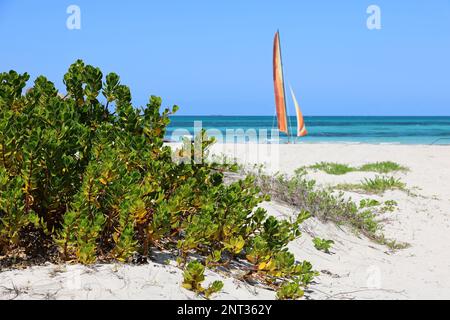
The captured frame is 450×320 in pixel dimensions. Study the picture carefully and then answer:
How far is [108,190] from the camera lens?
11.8ft

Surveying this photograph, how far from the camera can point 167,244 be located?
13.4ft

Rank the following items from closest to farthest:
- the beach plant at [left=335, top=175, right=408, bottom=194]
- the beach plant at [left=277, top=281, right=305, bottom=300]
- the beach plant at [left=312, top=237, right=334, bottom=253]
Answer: the beach plant at [left=277, top=281, right=305, bottom=300], the beach plant at [left=312, top=237, right=334, bottom=253], the beach plant at [left=335, top=175, right=408, bottom=194]

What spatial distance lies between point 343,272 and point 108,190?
2.48m

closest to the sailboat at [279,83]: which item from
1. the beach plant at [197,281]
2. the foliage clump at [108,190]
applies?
the foliage clump at [108,190]

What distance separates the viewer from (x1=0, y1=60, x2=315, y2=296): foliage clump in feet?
11.5

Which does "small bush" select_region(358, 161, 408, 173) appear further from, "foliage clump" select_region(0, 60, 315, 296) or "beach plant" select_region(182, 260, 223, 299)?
"beach plant" select_region(182, 260, 223, 299)

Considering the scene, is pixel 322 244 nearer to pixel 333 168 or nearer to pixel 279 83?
pixel 333 168

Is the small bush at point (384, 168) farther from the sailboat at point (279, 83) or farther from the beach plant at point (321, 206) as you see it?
the sailboat at point (279, 83)

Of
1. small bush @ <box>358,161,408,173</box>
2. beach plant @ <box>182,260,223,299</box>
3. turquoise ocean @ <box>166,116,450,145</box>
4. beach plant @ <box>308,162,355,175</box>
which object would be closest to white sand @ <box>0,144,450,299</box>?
beach plant @ <box>182,260,223,299</box>

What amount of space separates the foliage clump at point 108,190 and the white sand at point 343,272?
158 millimetres

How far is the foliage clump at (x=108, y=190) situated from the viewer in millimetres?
3508

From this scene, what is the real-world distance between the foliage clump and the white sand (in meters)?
0.16
